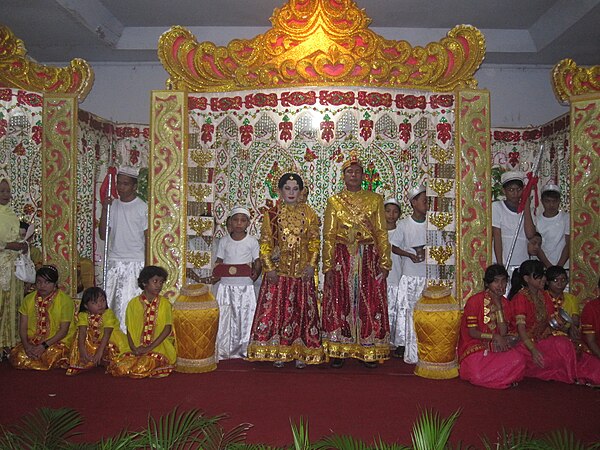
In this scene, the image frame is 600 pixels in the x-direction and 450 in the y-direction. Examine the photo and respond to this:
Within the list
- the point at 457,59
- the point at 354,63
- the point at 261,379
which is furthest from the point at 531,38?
the point at 261,379

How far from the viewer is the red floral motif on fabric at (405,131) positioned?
559 centimetres

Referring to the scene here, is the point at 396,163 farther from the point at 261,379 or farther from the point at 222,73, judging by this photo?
the point at 261,379

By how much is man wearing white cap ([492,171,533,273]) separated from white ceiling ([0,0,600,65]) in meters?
2.14

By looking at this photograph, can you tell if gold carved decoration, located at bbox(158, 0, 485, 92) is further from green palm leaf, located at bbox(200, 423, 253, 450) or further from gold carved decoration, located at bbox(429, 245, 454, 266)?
green palm leaf, located at bbox(200, 423, 253, 450)

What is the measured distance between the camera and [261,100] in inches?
220

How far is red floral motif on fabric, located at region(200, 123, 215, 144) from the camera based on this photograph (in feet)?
18.4

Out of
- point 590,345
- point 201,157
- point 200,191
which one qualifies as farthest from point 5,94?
point 590,345

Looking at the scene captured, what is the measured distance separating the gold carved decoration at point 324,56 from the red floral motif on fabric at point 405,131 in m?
0.33

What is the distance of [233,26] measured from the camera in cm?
783

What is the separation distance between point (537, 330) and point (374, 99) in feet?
7.49

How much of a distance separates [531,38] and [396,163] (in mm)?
3104

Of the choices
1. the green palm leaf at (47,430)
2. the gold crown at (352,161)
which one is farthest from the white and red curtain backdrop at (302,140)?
the green palm leaf at (47,430)

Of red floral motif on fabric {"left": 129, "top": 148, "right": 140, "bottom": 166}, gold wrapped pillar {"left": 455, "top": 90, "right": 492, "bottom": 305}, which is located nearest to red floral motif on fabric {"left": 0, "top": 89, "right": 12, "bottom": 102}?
red floral motif on fabric {"left": 129, "top": 148, "right": 140, "bottom": 166}

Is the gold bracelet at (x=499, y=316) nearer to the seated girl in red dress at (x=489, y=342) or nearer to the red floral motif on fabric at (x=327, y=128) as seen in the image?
the seated girl in red dress at (x=489, y=342)
